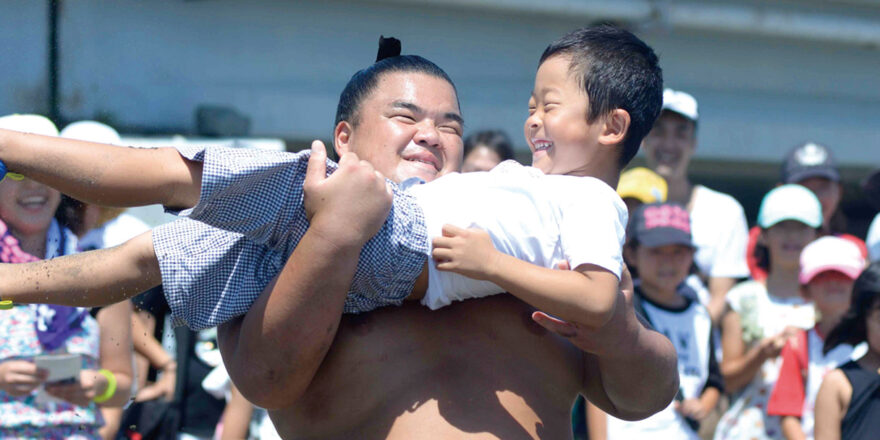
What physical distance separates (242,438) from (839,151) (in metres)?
6.68

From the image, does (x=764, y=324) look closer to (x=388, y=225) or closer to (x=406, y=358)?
(x=406, y=358)

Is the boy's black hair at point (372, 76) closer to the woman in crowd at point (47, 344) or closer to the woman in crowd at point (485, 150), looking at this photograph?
the woman in crowd at point (47, 344)

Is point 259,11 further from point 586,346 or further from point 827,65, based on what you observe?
point 827,65

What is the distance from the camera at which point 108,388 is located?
3812 millimetres

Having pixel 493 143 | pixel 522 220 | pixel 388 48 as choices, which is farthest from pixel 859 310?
pixel 522 220

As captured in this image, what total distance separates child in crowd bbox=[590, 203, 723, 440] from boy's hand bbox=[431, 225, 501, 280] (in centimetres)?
267

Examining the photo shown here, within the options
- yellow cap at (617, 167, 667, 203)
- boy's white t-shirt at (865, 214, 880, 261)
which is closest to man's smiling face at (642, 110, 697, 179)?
yellow cap at (617, 167, 667, 203)

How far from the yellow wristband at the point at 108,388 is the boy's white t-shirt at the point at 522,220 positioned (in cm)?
224

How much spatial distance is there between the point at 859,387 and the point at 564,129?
2.34 m

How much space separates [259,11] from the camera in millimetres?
6250

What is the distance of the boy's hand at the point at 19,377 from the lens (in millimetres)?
3518

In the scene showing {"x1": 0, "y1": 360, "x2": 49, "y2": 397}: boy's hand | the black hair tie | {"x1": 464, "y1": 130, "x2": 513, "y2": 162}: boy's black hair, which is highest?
the black hair tie

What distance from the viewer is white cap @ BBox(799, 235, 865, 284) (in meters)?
4.76

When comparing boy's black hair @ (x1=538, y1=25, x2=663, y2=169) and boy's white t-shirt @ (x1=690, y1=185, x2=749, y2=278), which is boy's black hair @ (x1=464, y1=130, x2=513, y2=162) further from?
boy's black hair @ (x1=538, y1=25, x2=663, y2=169)
